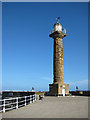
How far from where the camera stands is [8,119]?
5.93 meters

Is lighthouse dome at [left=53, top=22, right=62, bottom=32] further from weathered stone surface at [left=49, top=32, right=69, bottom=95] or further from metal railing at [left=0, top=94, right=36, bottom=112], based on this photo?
metal railing at [left=0, top=94, right=36, bottom=112]

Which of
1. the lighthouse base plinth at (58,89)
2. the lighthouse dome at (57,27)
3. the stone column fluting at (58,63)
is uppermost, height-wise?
the lighthouse dome at (57,27)

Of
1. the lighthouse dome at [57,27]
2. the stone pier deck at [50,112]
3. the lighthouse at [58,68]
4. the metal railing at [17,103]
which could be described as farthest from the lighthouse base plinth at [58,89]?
the stone pier deck at [50,112]

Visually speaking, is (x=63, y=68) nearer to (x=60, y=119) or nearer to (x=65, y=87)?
(x=65, y=87)

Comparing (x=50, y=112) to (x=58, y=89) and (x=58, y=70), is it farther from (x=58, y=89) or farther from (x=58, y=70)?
(x=58, y=70)

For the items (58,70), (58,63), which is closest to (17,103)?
(58,70)

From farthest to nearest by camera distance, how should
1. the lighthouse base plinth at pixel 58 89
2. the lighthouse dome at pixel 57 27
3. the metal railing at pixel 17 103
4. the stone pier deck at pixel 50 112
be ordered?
1. the lighthouse dome at pixel 57 27
2. the lighthouse base plinth at pixel 58 89
3. the metal railing at pixel 17 103
4. the stone pier deck at pixel 50 112

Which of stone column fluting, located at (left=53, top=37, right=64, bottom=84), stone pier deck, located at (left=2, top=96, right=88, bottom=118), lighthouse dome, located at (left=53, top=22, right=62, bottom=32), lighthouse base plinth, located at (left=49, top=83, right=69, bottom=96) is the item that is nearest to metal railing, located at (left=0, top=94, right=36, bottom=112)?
stone pier deck, located at (left=2, top=96, right=88, bottom=118)

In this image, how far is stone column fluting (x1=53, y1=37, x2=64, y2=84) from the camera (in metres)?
24.2

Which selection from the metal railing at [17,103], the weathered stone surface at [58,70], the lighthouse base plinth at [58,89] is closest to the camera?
the metal railing at [17,103]

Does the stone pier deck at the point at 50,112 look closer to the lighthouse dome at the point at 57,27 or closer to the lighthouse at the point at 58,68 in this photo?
the lighthouse at the point at 58,68

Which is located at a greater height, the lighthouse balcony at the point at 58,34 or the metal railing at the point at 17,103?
the lighthouse balcony at the point at 58,34

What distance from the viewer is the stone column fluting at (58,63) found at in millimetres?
24219

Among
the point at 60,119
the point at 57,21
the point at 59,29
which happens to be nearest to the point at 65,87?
the point at 59,29
